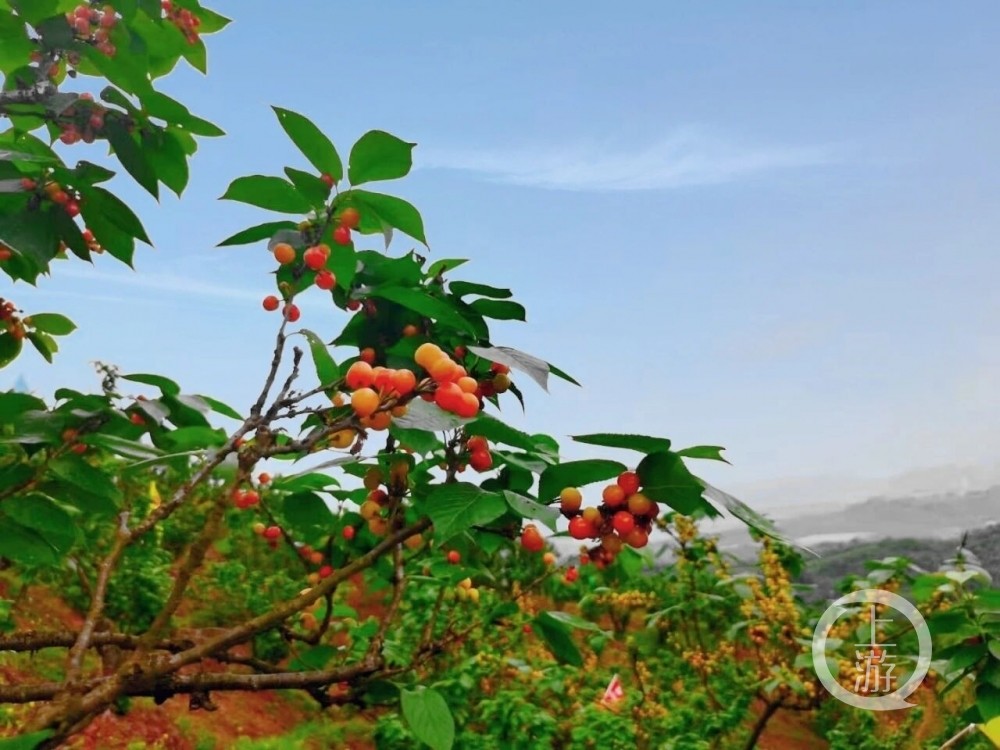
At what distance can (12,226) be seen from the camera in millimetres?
1692

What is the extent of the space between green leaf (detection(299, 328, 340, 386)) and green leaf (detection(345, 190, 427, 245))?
0.79 ft

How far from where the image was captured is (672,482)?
1146mm

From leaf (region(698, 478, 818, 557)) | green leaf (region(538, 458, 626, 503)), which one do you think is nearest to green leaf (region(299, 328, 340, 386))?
green leaf (region(538, 458, 626, 503))

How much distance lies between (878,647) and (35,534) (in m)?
4.02

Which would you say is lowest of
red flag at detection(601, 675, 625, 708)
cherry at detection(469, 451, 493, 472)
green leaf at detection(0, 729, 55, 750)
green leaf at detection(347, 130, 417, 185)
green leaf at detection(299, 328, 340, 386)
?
red flag at detection(601, 675, 625, 708)

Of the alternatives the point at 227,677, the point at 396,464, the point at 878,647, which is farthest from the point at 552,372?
the point at 878,647

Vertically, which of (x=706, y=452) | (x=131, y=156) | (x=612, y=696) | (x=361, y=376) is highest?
(x=131, y=156)

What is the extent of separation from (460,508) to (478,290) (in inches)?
18.3

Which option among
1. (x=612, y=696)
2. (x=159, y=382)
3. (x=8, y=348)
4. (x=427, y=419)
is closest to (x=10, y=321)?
(x=8, y=348)

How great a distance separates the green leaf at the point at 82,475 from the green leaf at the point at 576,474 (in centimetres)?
102

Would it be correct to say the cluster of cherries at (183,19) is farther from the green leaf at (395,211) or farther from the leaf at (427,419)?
the leaf at (427,419)

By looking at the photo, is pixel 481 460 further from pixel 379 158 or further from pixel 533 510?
pixel 379 158

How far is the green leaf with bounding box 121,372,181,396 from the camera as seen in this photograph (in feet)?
5.99

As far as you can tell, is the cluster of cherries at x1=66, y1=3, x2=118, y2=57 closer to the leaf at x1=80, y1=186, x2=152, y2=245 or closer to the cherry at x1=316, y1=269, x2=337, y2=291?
the leaf at x1=80, y1=186, x2=152, y2=245
